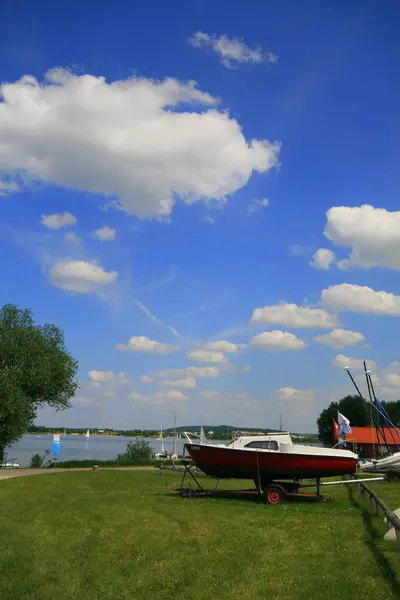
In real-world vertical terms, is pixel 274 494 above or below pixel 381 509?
above

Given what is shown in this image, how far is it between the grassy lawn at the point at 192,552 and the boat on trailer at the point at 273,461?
1.96 m

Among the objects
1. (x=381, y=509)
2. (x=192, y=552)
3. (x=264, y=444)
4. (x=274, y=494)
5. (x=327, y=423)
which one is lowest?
(x=192, y=552)

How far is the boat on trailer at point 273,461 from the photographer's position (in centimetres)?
1916

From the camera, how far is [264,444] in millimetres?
20031

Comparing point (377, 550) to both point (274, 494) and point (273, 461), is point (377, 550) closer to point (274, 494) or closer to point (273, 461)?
point (274, 494)

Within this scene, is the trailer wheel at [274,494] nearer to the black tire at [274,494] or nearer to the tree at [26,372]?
the black tire at [274,494]

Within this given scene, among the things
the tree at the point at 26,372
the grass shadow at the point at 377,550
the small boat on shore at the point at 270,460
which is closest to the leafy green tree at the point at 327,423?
the tree at the point at 26,372

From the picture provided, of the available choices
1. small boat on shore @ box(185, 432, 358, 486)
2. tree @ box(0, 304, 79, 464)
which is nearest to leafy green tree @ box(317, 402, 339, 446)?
tree @ box(0, 304, 79, 464)

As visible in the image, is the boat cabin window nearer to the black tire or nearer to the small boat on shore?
the small boat on shore

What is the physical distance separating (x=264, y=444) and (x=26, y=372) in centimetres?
2410

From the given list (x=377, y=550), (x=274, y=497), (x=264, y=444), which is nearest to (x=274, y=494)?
(x=274, y=497)

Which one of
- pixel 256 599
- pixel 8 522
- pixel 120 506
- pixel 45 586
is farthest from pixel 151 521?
pixel 256 599

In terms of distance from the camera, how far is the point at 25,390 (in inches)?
1543

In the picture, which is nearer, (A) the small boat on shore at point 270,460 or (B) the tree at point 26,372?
(A) the small boat on shore at point 270,460
